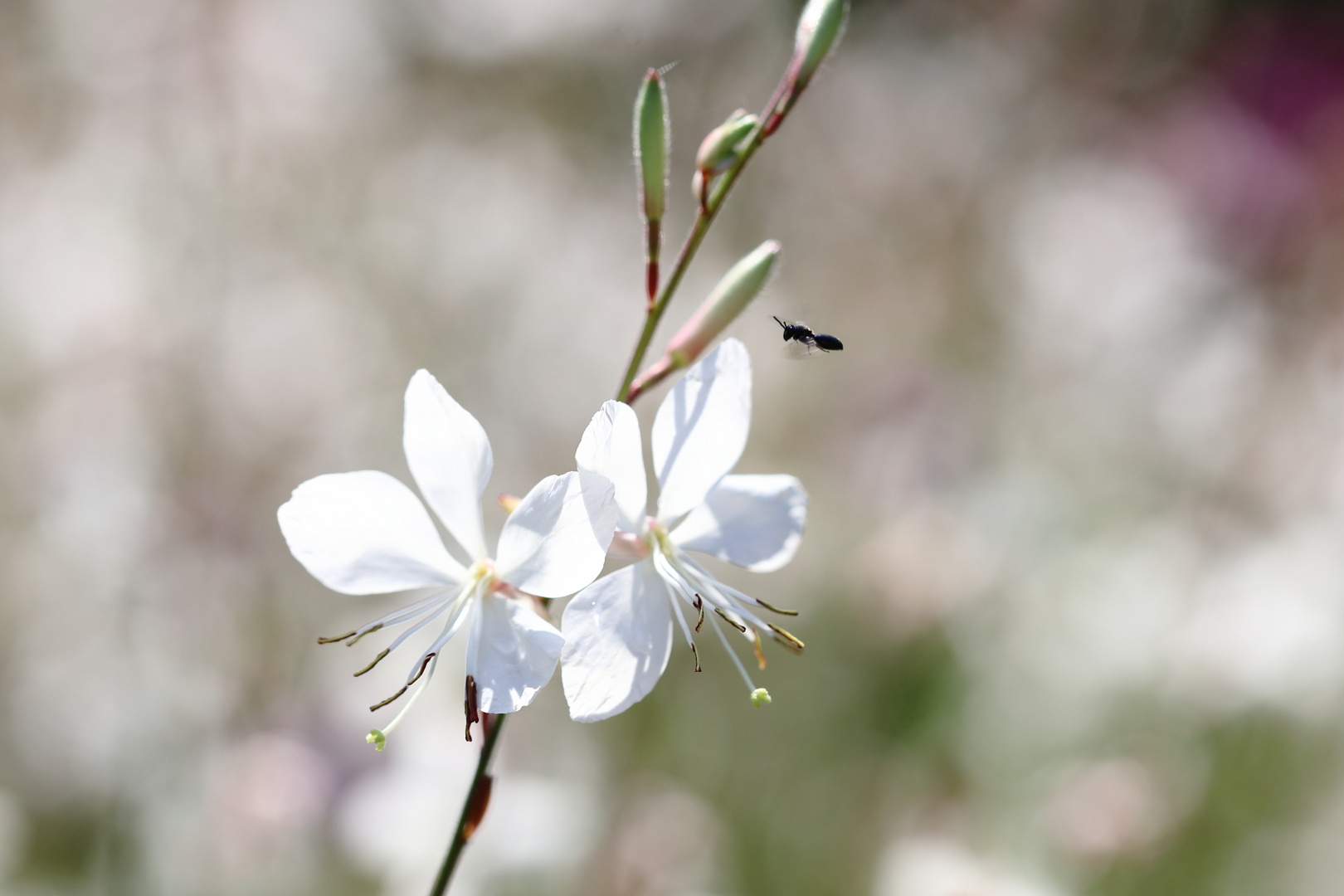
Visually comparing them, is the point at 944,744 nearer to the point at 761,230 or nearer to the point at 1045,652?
the point at 1045,652

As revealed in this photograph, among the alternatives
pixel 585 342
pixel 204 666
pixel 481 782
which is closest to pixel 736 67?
pixel 585 342

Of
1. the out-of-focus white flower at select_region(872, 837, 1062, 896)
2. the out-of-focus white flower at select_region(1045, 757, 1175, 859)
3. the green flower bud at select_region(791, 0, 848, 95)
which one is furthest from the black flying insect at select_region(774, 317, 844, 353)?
the out-of-focus white flower at select_region(1045, 757, 1175, 859)

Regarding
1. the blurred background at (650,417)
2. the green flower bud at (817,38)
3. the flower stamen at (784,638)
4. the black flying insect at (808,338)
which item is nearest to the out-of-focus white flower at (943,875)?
the blurred background at (650,417)

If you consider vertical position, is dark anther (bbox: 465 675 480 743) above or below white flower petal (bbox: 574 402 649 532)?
below

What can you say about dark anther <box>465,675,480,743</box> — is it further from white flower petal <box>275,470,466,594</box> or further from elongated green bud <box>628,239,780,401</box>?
elongated green bud <box>628,239,780,401</box>

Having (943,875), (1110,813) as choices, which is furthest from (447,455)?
(1110,813)

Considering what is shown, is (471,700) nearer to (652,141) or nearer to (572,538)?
(572,538)
